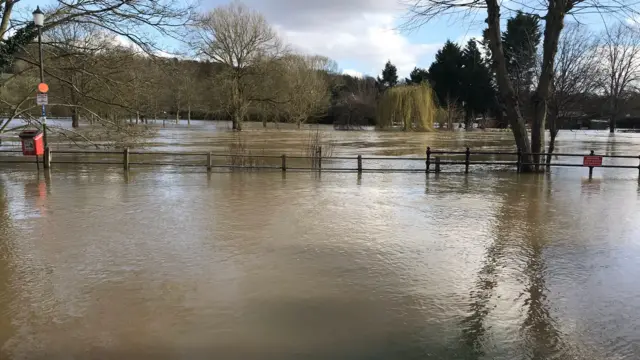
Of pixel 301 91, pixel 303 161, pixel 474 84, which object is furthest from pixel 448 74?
pixel 303 161

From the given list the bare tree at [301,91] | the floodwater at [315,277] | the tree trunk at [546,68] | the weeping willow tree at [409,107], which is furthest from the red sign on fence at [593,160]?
the bare tree at [301,91]

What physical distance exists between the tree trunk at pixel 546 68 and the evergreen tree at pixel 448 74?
56.6 meters

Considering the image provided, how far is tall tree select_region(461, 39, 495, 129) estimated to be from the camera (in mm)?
73125

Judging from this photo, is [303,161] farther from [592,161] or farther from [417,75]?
[417,75]

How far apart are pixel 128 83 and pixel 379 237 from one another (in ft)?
40.7

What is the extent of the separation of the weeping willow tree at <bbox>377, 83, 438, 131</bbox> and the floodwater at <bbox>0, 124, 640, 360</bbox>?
1718 inches

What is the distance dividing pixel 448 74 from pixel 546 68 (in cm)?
5958

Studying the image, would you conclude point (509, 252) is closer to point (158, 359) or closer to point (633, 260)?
point (633, 260)

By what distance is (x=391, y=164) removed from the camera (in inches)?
836

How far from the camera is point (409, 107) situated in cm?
5434

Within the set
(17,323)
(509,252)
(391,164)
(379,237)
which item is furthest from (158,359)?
(391,164)

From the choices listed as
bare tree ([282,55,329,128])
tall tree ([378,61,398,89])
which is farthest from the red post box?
tall tree ([378,61,398,89])

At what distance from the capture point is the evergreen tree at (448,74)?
243ft

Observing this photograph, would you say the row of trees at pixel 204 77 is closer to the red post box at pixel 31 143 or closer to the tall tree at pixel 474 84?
the red post box at pixel 31 143
